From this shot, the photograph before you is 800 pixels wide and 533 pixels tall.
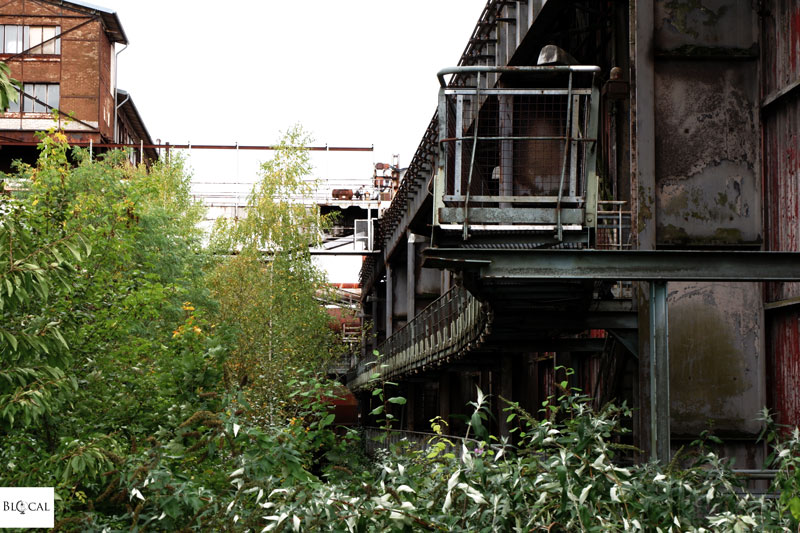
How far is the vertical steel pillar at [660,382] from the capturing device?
9.65 meters

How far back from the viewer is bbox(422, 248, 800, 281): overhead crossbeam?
959 centimetres

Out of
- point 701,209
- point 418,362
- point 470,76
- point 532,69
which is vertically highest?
point 470,76

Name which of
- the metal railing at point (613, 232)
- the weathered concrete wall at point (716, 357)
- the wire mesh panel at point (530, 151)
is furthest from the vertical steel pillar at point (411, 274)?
the weathered concrete wall at point (716, 357)

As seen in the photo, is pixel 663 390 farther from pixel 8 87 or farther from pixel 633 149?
pixel 8 87

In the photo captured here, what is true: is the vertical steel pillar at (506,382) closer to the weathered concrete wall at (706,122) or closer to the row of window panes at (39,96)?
the weathered concrete wall at (706,122)

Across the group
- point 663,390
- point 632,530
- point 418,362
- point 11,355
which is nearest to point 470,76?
point 418,362

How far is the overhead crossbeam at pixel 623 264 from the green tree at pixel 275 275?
22162mm

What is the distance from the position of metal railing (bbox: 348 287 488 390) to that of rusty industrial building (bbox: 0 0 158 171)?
2252cm

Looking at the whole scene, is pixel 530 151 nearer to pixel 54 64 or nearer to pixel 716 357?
pixel 716 357

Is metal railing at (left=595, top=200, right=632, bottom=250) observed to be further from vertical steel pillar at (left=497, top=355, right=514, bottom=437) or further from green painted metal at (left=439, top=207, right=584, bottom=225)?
vertical steel pillar at (left=497, top=355, right=514, bottom=437)

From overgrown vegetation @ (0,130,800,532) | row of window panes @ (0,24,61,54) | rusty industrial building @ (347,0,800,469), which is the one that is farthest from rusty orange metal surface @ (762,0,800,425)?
row of window panes @ (0,24,61,54)

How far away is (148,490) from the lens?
687 cm

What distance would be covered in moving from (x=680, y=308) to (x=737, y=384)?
1.08m

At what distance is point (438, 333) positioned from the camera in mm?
23672
